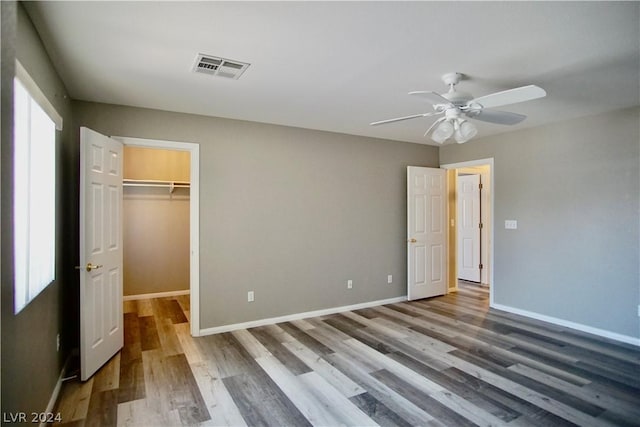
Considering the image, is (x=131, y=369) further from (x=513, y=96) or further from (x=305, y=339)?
(x=513, y=96)

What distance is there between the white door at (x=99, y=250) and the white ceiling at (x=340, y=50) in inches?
23.8

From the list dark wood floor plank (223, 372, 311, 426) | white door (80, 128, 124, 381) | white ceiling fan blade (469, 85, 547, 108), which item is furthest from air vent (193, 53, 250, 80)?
dark wood floor plank (223, 372, 311, 426)

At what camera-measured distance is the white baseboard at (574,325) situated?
3.71 meters

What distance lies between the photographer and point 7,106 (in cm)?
124

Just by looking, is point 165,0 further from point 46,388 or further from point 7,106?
point 46,388

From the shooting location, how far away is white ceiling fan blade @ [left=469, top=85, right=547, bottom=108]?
2.22 meters

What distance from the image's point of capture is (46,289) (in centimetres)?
239

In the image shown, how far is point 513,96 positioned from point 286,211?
2835mm

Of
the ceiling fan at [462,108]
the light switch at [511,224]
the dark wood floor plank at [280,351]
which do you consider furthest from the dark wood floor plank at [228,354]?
the light switch at [511,224]

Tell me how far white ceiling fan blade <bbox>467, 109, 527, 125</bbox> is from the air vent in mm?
1841

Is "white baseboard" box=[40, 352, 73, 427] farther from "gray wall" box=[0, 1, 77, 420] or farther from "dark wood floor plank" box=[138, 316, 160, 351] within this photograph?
"dark wood floor plank" box=[138, 316, 160, 351]

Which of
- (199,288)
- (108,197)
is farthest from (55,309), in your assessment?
(199,288)

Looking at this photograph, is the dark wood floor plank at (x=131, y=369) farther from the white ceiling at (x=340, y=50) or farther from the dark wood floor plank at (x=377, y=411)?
the white ceiling at (x=340, y=50)

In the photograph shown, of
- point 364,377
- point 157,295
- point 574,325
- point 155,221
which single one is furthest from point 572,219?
point 157,295
